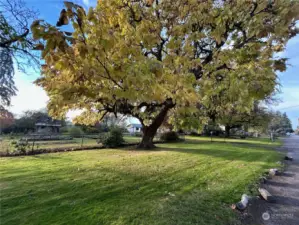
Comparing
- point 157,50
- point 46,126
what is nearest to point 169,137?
point 157,50

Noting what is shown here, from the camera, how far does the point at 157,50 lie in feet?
20.2

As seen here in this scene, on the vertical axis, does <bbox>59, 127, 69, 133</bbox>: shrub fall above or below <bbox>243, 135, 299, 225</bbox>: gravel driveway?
above

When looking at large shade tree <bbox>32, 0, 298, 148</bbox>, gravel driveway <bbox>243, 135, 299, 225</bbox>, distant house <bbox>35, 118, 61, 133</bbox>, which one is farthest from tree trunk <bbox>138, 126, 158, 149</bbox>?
distant house <bbox>35, 118, 61, 133</bbox>

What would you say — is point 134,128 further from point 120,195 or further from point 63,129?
point 120,195

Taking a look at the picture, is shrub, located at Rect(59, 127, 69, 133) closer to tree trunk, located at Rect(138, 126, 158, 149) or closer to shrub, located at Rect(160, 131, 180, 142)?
shrub, located at Rect(160, 131, 180, 142)

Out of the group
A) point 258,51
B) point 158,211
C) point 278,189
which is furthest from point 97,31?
point 278,189

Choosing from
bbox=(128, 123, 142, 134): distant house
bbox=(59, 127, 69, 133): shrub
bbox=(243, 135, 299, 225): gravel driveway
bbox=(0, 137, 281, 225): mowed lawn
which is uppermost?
bbox=(128, 123, 142, 134): distant house

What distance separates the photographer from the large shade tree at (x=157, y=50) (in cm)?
218

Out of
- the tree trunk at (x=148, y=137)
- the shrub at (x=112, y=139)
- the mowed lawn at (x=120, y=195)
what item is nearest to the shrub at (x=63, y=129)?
the shrub at (x=112, y=139)

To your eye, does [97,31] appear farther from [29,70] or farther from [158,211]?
[158,211]

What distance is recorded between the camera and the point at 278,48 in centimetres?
432

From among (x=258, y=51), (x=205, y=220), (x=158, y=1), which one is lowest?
(x=205, y=220)

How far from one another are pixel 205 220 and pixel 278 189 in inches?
115

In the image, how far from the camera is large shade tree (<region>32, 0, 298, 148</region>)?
218cm
